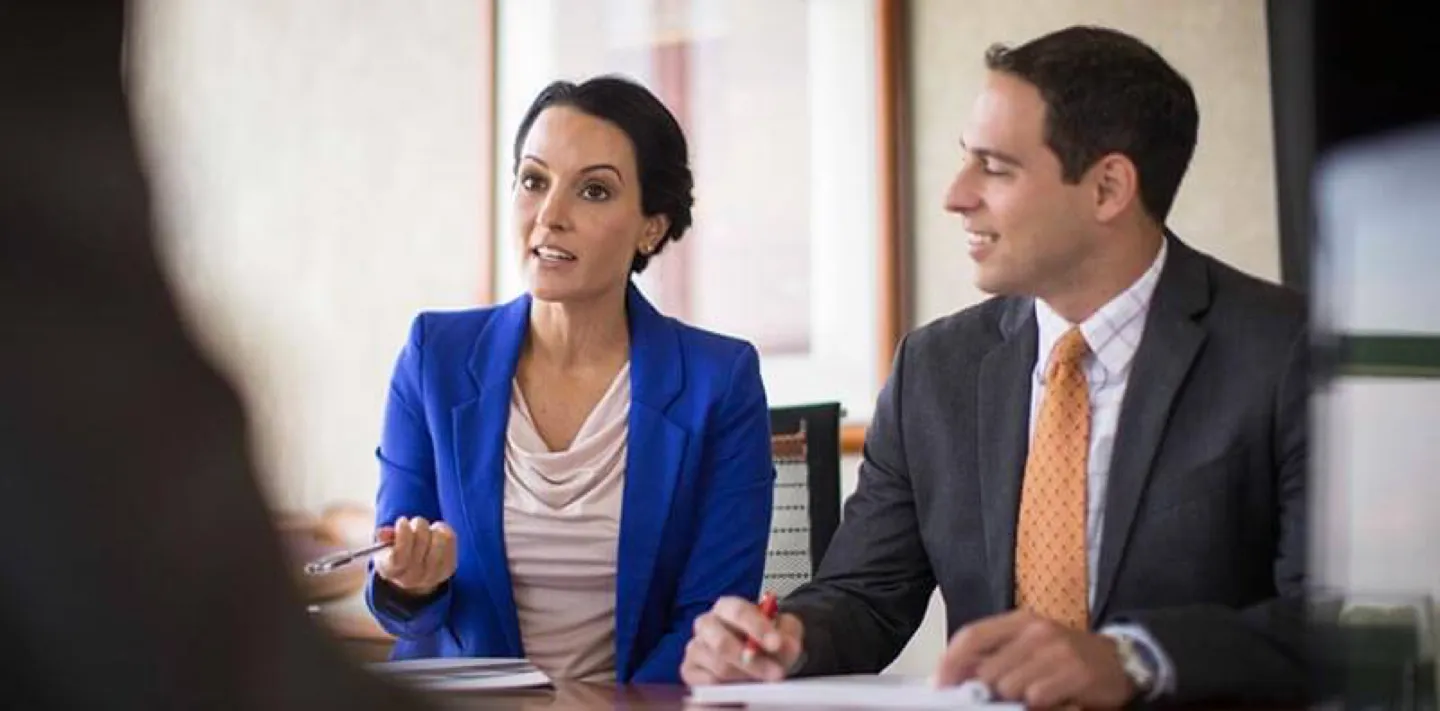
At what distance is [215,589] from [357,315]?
2760 mm

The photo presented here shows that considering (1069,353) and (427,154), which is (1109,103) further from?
(427,154)

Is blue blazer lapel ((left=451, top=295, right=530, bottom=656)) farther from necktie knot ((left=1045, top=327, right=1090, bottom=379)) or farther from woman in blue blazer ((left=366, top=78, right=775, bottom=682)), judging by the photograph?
necktie knot ((left=1045, top=327, right=1090, bottom=379))

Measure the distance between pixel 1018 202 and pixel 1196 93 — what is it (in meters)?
0.91

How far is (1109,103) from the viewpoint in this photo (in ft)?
4.93

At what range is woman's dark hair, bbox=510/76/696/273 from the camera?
1.79m

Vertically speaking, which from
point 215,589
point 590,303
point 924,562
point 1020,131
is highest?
point 1020,131

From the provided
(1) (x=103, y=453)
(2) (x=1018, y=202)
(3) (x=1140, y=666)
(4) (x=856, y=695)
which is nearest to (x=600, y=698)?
(4) (x=856, y=695)

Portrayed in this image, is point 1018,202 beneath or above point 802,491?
above

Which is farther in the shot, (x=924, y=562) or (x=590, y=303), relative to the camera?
(x=590, y=303)

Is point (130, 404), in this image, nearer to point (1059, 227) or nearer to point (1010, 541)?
point (1010, 541)

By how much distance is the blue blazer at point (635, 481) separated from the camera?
1553mm

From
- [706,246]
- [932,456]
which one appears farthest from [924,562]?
[706,246]

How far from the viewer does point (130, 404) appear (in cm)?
20

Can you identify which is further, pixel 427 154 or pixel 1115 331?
pixel 427 154
